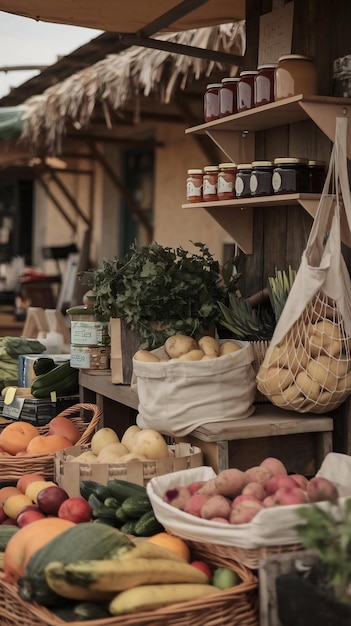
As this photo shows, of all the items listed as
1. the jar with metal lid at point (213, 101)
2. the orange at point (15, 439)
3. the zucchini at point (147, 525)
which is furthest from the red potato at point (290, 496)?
the jar with metal lid at point (213, 101)

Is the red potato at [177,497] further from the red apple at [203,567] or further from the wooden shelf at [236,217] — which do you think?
the wooden shelf at [236,217]

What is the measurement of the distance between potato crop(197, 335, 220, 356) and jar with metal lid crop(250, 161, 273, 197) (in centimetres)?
53

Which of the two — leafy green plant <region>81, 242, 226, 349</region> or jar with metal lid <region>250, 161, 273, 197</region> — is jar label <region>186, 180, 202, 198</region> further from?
jar with metal lid <region>250, 161, 273, 197</region>

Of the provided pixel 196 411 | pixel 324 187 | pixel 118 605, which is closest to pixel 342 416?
pixel 196 411

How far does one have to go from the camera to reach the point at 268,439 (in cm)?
280

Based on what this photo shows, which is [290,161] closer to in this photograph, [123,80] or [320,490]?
[320,490]

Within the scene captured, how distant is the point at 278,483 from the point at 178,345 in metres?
0.76

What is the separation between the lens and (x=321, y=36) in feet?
10.2

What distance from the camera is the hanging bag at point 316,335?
264 cm

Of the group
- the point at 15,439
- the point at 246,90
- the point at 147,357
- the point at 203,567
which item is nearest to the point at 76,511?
the point at 203,567

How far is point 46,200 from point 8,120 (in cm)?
625

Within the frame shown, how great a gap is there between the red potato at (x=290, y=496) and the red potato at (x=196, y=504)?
189 millimetres

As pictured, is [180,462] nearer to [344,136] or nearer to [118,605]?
[118,605]

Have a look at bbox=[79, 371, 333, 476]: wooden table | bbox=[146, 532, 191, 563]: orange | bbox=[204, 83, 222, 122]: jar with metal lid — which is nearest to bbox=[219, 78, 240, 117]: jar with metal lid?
bbox=[204, 83, 222, 122]: jar with metal lid
